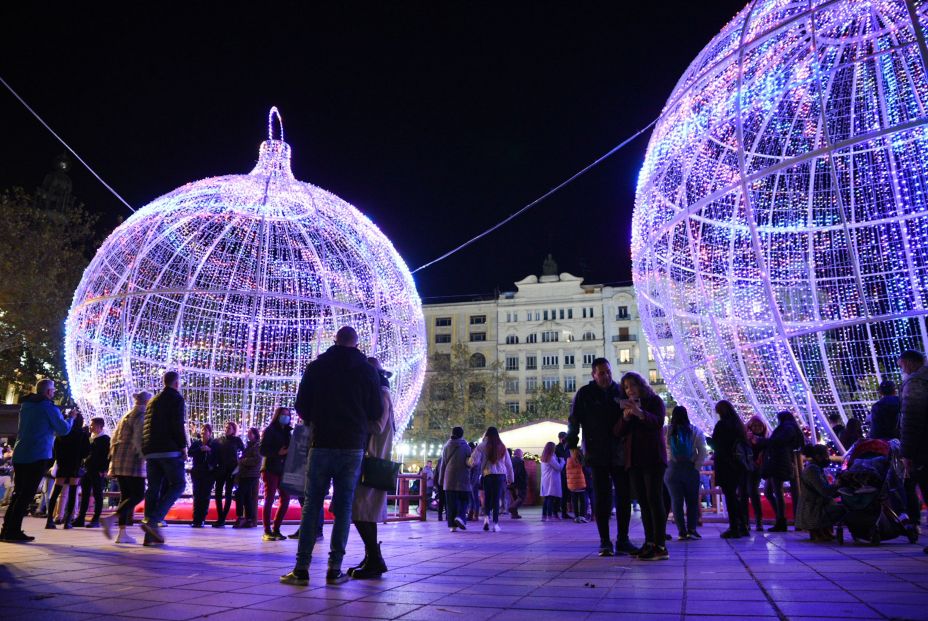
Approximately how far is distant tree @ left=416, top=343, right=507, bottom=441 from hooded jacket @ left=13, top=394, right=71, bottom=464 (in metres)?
37.8

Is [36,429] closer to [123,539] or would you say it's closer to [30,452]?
[30,452]

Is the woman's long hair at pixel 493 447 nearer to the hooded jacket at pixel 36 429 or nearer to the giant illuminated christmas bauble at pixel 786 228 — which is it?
the giant illuminated christmas bauble at pixel 786 228

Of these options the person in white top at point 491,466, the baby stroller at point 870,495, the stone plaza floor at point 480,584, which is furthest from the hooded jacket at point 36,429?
the baby stroller at point 870,495

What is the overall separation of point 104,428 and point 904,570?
1011cm

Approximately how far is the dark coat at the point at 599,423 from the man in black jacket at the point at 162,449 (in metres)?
3.84

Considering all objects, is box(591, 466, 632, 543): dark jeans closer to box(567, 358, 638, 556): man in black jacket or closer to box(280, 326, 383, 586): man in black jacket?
box(567, 358, 638, 556): man in black jacket

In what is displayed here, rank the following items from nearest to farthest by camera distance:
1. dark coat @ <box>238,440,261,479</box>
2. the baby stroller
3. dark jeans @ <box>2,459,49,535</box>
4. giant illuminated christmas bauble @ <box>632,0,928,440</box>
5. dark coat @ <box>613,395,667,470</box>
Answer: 1. dark coat @ <box>613,395,667,470</box>
2. the baby stroller
3. dark jeans @ <box>2,459,49,535</box>
4. giant illuminated christmas bauble @ <box>632,0,928,440</box>
5. dark coat @ <box>238,440,261,479</box>

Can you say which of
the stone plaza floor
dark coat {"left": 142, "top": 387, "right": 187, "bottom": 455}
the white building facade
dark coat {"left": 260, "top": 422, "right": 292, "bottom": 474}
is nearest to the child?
dark coat {"left": 260, "top": 422, "right": 292, "bottom": 474}

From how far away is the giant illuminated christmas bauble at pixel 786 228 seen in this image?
303 inches

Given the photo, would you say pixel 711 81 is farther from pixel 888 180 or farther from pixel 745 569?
pixel 745 569

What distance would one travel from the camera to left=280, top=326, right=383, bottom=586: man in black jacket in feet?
14.0

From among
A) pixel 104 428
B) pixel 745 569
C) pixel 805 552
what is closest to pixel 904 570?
pixel 745 569

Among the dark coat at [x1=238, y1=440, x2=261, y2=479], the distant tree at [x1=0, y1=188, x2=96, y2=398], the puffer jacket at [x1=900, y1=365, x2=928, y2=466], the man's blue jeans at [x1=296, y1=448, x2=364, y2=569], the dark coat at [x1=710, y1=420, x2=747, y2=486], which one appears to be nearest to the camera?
the man's blue jeans at [x1=296, y1=448, x2=364, y2=569]

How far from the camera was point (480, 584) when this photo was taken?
411 cm
